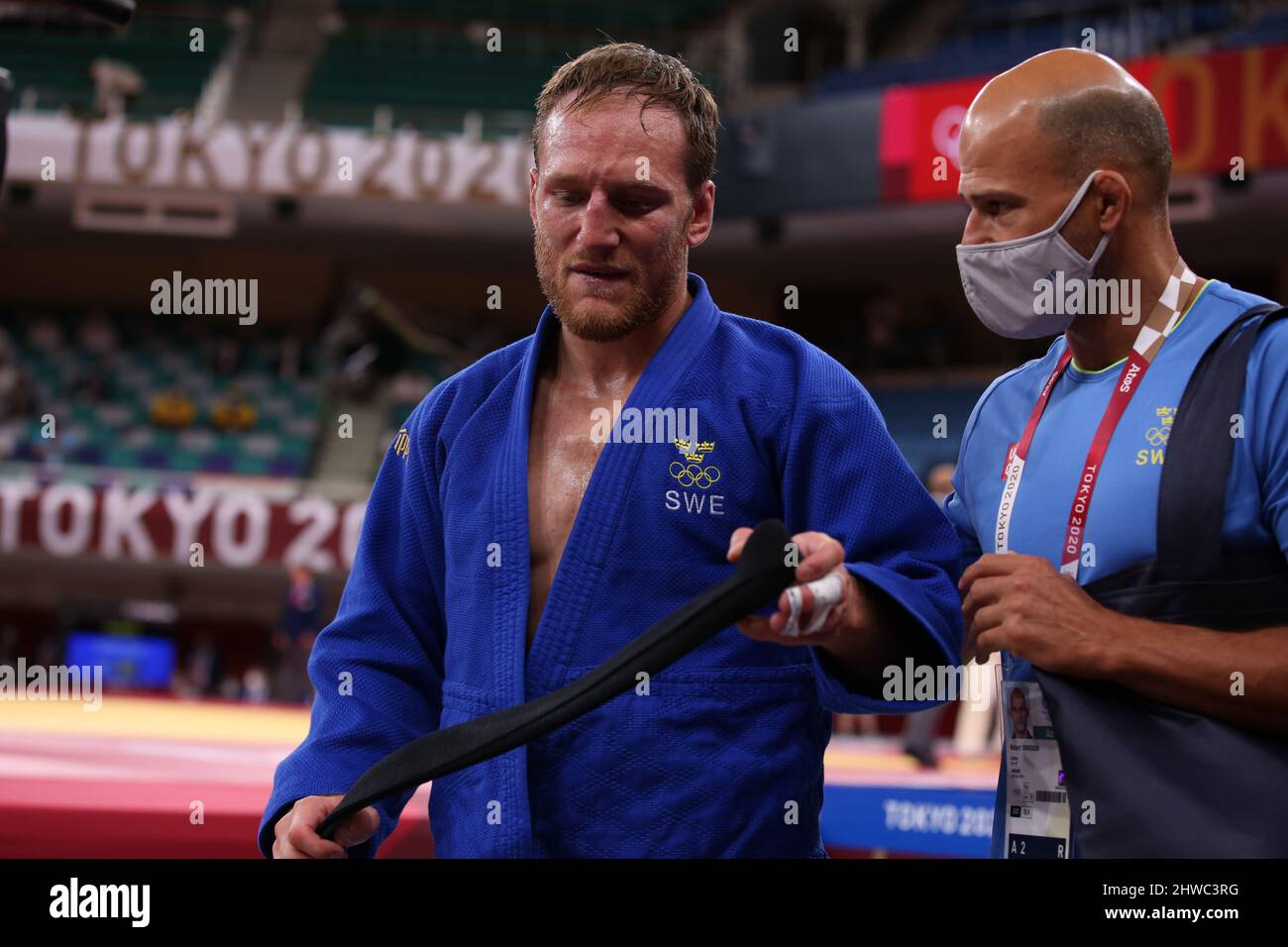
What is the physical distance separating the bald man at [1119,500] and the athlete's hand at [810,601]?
0.21m

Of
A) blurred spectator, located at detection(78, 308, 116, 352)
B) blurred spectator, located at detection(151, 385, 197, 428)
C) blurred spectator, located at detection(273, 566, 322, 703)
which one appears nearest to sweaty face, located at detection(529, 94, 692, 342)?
blurred spectator, located at detection(273, 566, 322, 703)

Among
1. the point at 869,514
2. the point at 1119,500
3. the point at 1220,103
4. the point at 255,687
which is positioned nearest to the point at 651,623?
the point at 869,514

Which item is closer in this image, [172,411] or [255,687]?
[255,687]

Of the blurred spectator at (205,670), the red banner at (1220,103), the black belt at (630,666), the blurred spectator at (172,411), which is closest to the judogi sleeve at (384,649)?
the black belt at (630,666)

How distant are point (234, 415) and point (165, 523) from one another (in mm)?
2424

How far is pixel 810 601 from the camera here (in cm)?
108

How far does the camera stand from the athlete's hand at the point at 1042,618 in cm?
126

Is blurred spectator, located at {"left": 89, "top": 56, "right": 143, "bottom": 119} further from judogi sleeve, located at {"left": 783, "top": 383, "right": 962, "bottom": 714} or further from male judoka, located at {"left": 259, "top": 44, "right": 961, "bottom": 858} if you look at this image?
judogi sleeve, located at {"left": 783, "top": 383, "right": 962, "bottom": 714}

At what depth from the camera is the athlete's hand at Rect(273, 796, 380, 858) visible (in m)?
1.31

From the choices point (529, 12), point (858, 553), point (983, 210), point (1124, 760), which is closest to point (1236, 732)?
point (1124, 760)

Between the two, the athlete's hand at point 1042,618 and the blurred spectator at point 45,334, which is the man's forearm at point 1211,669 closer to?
the athlete's hand at point 1042,618

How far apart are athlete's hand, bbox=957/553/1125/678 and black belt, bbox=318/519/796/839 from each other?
336mm

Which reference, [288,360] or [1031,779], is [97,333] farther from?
[1031,779]
